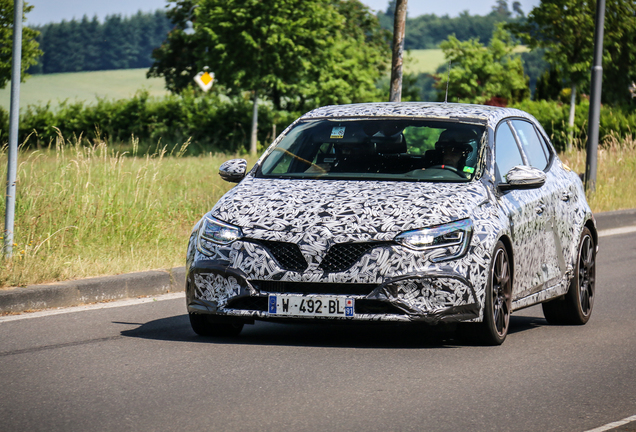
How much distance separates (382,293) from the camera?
21.3 feet

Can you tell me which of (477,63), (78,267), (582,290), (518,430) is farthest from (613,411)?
(477,63)

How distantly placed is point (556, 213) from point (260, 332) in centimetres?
251

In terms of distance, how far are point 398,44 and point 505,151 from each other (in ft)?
33.7

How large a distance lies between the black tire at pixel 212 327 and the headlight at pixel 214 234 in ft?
1.86

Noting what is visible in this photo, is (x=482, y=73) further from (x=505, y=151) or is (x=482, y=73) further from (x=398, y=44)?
(x=505, y=151)

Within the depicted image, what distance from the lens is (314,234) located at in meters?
6.50

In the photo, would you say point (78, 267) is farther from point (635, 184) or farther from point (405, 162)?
point (635, 184)

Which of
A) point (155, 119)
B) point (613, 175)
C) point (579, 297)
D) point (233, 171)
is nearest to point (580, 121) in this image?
point (155, 119)

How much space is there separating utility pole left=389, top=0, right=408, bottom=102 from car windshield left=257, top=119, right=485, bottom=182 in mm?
9907

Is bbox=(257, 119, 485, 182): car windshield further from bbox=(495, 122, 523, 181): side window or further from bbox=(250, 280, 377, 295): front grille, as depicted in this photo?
bbox=(250, 280, 377, 295): front grille

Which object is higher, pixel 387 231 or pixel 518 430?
pixel 387 231

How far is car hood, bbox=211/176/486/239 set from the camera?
655 cm

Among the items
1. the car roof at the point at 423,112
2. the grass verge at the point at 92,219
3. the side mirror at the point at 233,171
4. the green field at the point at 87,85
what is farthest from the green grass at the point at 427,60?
the side mirror at the point at 233,171

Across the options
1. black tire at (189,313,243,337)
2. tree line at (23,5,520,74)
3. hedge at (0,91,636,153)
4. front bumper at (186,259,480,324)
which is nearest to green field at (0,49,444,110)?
tree line at (23,5,520,74)
